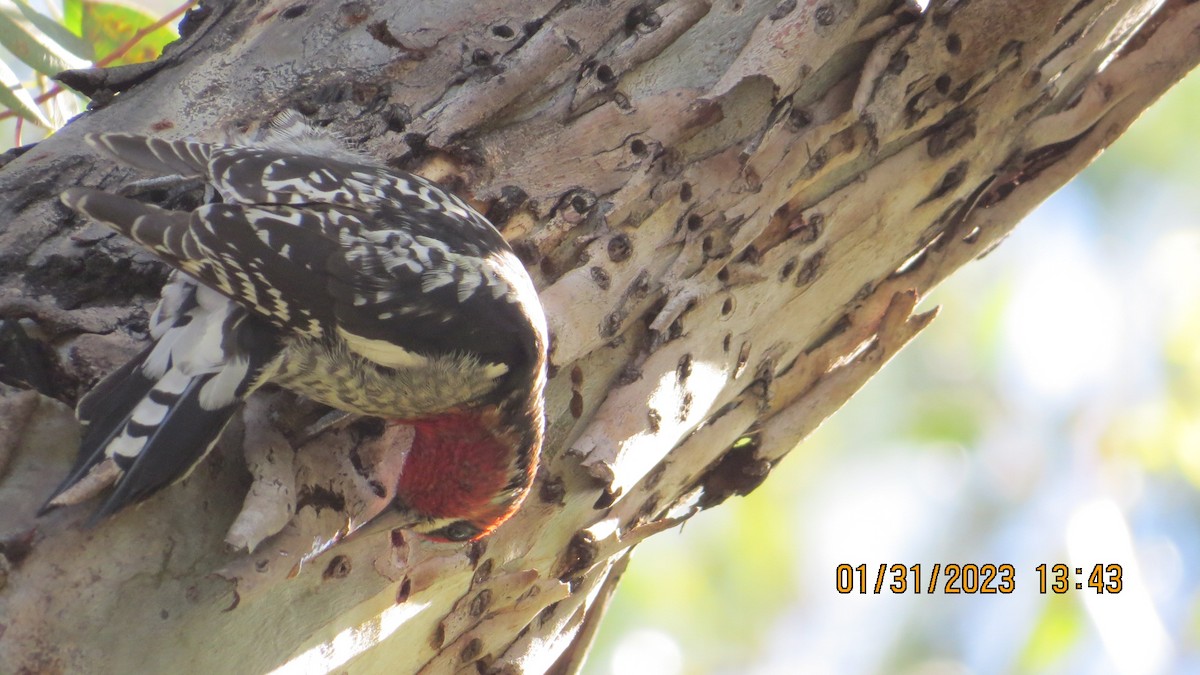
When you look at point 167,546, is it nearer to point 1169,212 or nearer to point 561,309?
point 561,309

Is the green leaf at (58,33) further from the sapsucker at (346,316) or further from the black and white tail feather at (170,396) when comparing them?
the black and white tail feather at (170,396)

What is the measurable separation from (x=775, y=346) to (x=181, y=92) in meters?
1.54

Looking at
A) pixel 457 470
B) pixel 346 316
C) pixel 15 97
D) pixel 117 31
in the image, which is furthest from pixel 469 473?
pixel 117 31

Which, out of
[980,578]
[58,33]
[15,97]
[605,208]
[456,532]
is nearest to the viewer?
[456,532]

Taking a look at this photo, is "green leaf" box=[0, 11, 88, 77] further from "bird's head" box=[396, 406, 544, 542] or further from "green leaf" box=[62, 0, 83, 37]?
"bird's head" box=[396, 406, 544, 542]

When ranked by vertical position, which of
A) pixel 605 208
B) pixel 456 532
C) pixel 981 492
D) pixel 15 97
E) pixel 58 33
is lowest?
pixel 981 492

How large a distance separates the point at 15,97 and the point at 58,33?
0.43 m

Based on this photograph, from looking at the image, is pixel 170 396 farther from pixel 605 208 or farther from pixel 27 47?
pixel 27 47

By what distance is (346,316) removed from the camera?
81.7 inches

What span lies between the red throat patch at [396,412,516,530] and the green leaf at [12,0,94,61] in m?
1.73

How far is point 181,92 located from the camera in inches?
98.7

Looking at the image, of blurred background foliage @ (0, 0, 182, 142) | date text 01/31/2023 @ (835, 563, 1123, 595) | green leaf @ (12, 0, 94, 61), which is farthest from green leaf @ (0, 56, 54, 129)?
date text 01/31/2023 @ (835, 563, 1123, 595)

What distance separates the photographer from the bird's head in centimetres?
217

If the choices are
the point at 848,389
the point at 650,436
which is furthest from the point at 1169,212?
the point at 650,436
